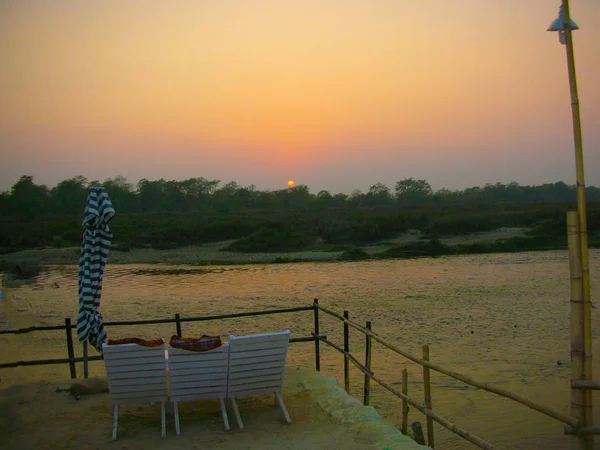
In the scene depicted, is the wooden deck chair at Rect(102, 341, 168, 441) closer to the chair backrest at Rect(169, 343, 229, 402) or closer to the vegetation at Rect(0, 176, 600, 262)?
the chair backrest at Rect(169, 343, 229, 402)

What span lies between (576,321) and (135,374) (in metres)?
3.84

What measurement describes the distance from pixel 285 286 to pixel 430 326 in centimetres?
815

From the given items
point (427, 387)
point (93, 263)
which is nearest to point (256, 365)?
point (427, 387)

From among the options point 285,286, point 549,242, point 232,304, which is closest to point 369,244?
point 549,242

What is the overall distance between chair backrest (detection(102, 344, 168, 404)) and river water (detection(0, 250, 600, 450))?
3641 mm

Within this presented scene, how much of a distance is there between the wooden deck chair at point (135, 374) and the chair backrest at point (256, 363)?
25.7 inches

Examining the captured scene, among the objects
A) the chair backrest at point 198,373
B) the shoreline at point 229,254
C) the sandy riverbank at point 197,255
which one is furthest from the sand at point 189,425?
the sandy riverbank at point 197,255

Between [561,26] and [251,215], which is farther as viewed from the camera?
[251,215]

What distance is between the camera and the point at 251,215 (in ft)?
167

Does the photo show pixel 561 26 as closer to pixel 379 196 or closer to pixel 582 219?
pixel 582 219

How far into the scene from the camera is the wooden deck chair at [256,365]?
5566 millimetres

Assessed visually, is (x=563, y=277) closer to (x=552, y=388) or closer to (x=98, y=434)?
(x=552, y=388)

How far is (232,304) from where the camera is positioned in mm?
17109

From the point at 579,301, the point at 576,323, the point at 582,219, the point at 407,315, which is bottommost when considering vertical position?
the point at 407,315
